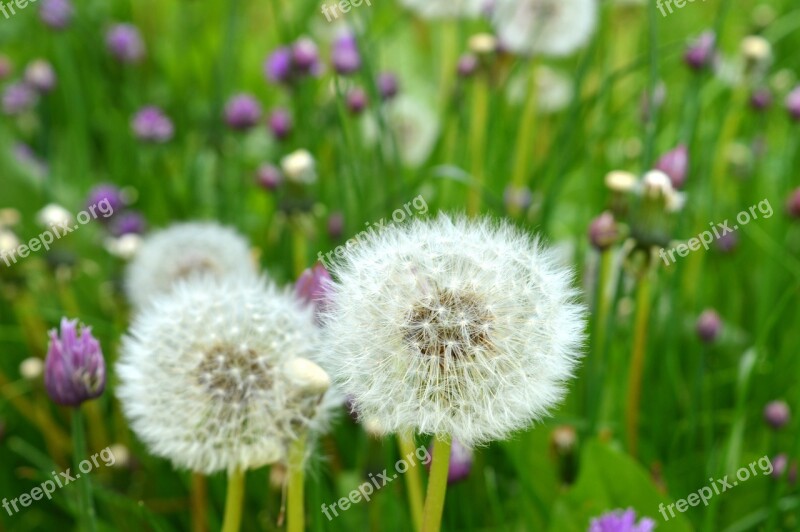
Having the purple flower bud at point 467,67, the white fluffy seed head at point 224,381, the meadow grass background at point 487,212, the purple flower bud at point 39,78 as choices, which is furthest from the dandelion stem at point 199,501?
the purple flower bud at point 39,78

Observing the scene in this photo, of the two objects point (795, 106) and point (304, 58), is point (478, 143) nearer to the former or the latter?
point (304, 58)

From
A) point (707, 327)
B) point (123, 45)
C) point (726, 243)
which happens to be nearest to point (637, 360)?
point (707, 327)

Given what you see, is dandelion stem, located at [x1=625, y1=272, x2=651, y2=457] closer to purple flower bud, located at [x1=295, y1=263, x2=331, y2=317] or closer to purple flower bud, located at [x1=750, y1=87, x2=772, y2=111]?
purple flower bud, located at [x1=295, y1=263, x2=331, y2=317]

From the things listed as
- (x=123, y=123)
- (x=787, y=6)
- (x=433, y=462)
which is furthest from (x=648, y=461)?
(x=787, y=6)

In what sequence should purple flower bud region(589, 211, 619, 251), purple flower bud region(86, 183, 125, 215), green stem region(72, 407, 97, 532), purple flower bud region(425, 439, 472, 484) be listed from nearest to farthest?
green stem region(72, 407, 97, 532), purple flower bud region(425, 439, 472, 484), purple flower bud region(589, 211, 619, 251), purple flower bud region(86, 183, 125, 215)

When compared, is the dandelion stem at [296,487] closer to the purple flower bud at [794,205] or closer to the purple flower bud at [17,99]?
the purple flower bud at [794,205]

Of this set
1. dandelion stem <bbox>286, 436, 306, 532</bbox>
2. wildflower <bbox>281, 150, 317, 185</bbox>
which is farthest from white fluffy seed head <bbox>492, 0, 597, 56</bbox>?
dandelion stem <bbox>286, 436, 306, 532</bbox>
